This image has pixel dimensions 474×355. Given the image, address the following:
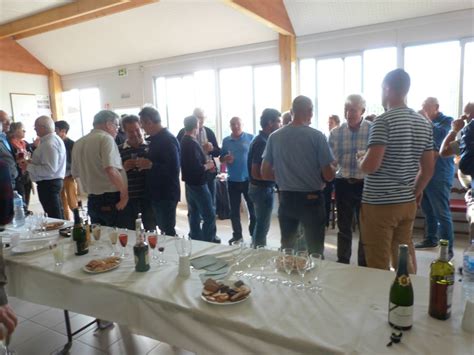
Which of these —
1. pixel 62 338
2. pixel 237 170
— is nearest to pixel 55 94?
pixel 237 170

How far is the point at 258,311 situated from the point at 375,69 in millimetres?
4750

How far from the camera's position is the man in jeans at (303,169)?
91.4 inches

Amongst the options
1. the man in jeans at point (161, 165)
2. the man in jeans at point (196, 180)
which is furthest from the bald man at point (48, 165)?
the man in jeans at point (161, 165)

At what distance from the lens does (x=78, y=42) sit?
23.0 ft

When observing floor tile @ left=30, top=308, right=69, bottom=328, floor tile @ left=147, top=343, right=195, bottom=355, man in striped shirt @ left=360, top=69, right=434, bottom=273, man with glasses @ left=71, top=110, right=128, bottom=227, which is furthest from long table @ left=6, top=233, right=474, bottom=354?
floor tile @ left=30, top=308, right=69, bottom=328

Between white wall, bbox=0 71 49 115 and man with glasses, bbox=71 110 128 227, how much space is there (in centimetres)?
608

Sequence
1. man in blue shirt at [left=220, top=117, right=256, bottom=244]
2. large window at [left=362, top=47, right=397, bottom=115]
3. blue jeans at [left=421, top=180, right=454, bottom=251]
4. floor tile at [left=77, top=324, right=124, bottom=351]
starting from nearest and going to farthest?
floor tile at [left=77, top=324, right=124, bottom=351]
blue jeans at [left=421, top=180, right=454, bottom=251]
man in blue shirt at [left=220, top=117, right=256, bottom=244]
large window at [left=362, top=47, right=397, bottom=115]

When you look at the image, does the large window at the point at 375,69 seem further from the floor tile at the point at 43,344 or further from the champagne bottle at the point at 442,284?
the floor tile at the point at 43,344

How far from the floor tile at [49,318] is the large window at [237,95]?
4.35 metres

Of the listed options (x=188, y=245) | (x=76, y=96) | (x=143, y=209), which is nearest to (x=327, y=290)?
(x=188, y=245)

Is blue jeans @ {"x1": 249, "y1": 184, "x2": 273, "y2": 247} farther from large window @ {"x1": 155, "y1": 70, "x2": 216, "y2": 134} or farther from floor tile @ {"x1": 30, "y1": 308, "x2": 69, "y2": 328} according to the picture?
large window @ {"x1": 155, "y1": 70, "x2": 216, "y2": 134}

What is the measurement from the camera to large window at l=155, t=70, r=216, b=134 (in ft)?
21.9

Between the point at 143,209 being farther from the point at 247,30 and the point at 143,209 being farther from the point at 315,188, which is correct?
the point at 247,30

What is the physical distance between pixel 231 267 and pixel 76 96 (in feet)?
26.8
